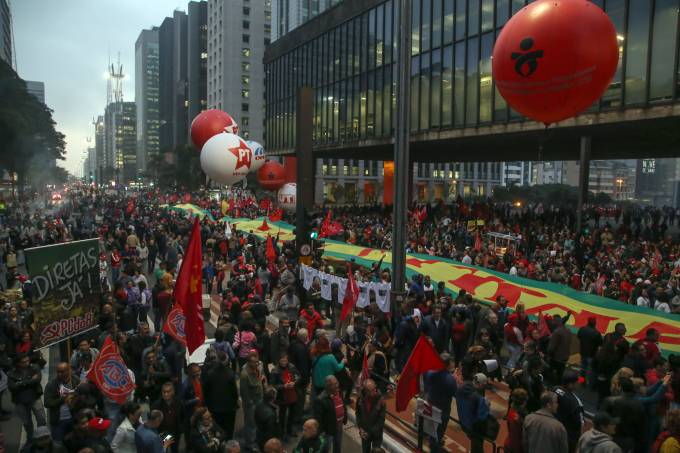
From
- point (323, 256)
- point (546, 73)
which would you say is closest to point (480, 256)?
point (323, 256)

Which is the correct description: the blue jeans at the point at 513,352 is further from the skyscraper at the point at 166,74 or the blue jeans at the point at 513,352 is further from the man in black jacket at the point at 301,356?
the skyscraper at the point at 166,74

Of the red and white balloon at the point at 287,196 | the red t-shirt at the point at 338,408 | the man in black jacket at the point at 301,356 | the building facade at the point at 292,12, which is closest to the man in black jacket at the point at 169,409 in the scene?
the red t-shirt at the point at 338,408

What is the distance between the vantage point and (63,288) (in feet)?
24.9

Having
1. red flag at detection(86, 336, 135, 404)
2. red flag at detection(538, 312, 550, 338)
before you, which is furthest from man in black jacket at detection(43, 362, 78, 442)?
red flag at detection(538, 312, 550, 338)

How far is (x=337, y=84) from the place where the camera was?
4619cm

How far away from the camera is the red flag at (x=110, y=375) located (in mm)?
7039

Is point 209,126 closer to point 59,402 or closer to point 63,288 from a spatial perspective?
point 63,288

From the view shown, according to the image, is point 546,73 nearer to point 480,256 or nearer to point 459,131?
point 480,256

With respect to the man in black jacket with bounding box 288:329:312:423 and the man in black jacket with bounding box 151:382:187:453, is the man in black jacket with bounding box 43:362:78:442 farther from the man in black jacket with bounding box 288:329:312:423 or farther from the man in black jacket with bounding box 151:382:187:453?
the man in black jacket with bounding box 288:329:312:423

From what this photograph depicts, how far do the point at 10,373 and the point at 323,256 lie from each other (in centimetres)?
1355

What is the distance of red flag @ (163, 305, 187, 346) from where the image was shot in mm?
8320

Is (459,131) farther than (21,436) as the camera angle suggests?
Yes

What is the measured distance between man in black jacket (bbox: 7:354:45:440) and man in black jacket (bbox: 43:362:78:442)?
2.47 feet

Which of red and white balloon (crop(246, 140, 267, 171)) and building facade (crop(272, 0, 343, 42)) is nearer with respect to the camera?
red and white balloon (crop(246, 140, 267, 171))
